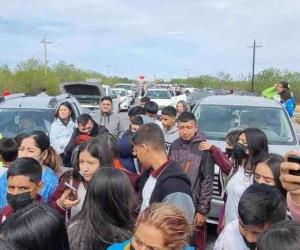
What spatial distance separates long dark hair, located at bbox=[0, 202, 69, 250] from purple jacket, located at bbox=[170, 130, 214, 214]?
261 cm

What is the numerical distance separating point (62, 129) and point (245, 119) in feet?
9.92

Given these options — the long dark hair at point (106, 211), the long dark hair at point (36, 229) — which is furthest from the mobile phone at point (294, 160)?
the long dark hair at point (36, 229)

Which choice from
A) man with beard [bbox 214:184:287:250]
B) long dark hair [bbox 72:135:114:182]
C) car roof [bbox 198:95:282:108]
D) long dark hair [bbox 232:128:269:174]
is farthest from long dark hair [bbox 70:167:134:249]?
car roof [bbox 198:95:282:108]

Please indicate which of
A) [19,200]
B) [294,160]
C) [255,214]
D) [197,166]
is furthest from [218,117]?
[294,160]

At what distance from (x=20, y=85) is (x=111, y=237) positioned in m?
38.6

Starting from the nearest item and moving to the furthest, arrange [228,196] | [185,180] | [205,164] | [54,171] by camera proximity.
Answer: [185,180] < [228,196] < [54,171] < [205,164]

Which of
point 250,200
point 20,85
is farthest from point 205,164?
point 20,85

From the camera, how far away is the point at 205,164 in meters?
4.87

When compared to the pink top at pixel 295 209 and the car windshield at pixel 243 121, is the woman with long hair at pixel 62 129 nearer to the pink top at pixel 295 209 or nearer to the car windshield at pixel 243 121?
the car windshield at pixel 243 121

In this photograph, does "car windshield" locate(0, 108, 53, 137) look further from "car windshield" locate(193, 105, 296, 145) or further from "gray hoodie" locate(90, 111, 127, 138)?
"car windshield" locate(193, 105, 296, 145)

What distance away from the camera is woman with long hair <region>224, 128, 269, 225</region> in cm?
401

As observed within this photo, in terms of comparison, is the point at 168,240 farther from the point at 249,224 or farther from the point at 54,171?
the point at 54,171

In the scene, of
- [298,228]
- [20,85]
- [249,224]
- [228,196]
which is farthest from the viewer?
[20,85]

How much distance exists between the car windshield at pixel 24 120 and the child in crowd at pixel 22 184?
203 inches
